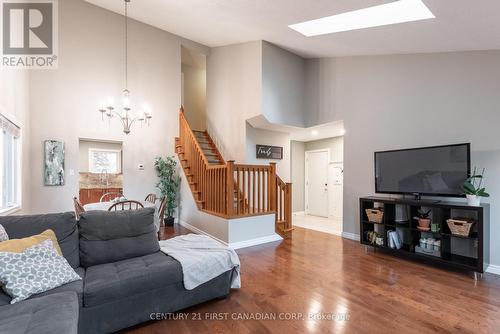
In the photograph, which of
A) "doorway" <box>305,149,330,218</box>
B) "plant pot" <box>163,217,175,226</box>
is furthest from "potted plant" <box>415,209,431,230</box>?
"plant pot" <box>163,217,175,226</box>

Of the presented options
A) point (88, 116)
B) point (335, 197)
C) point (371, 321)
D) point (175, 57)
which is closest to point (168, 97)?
point (175, 57)

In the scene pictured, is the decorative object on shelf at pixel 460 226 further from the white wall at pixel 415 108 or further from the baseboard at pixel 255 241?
the baseboard at pixel 255 241

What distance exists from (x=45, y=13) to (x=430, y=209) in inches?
296

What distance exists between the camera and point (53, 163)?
198 inches

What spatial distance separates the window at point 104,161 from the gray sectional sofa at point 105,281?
17.1 ft

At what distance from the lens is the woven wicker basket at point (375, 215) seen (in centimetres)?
397

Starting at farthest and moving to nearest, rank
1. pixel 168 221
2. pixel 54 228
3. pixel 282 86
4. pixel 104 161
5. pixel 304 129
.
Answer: pixel 104 161 < pixel 168 221 < pixel 304 129 < pixel 282 86 < pixel 54 228

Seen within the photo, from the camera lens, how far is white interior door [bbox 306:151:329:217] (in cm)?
716

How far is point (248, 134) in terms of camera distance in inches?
225

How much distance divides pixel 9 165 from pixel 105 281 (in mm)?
3323

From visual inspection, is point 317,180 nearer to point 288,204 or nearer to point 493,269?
point 288,204

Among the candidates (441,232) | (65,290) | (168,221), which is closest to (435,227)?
(441,232)

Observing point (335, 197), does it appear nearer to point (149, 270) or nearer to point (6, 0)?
point (149, 270)

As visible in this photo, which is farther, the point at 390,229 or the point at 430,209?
the point at 390,229
